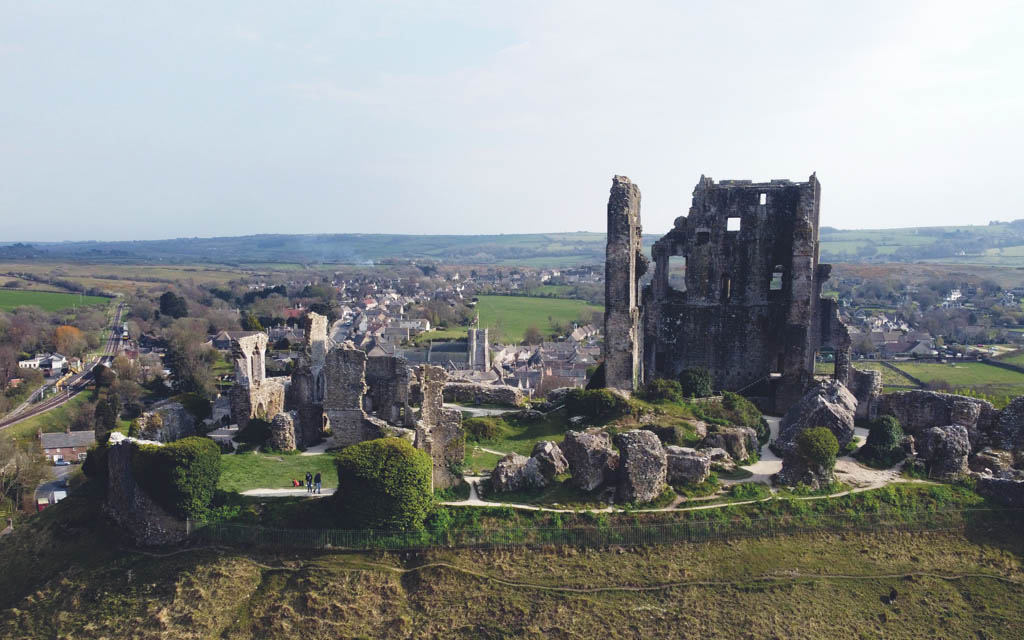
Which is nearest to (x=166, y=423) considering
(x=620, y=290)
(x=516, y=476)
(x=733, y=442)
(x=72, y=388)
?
(x=516, y=476)

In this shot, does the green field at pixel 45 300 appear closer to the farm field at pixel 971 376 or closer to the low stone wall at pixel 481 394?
the low stone wall at pixel 481 394

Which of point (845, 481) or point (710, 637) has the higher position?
point (845, 481)

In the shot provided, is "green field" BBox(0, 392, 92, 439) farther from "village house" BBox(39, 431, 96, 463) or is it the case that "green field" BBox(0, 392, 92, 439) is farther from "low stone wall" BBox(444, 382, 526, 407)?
"low stone wall" BBox(444, 382, 526, 407)

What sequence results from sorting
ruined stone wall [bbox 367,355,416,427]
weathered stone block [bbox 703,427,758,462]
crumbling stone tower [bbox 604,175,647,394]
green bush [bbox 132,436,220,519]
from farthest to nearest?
crumbling stone tower [bbox 604,175,647,394]
ruined stone wall [bbox 367,355,416,427]
weathered stone block [bbox 703,427,758,462]
green bush [bbox 132,436,220,519]

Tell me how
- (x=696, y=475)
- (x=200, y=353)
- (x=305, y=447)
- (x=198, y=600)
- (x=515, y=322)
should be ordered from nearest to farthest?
(x=198, y=600) → (x=696, y=475) → (x=305, y=447) → (x=200, y=353) → (x=515, y=322)

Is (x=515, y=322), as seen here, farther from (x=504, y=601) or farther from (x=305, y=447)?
(x=504, y=601)

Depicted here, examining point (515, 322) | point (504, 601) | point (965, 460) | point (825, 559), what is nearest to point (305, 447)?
point (504, 601)

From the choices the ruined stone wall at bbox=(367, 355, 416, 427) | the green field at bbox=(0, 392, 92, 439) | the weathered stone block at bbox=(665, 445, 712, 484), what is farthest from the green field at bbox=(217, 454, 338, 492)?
the green field at bbox=(0, 392, 92, 439)
